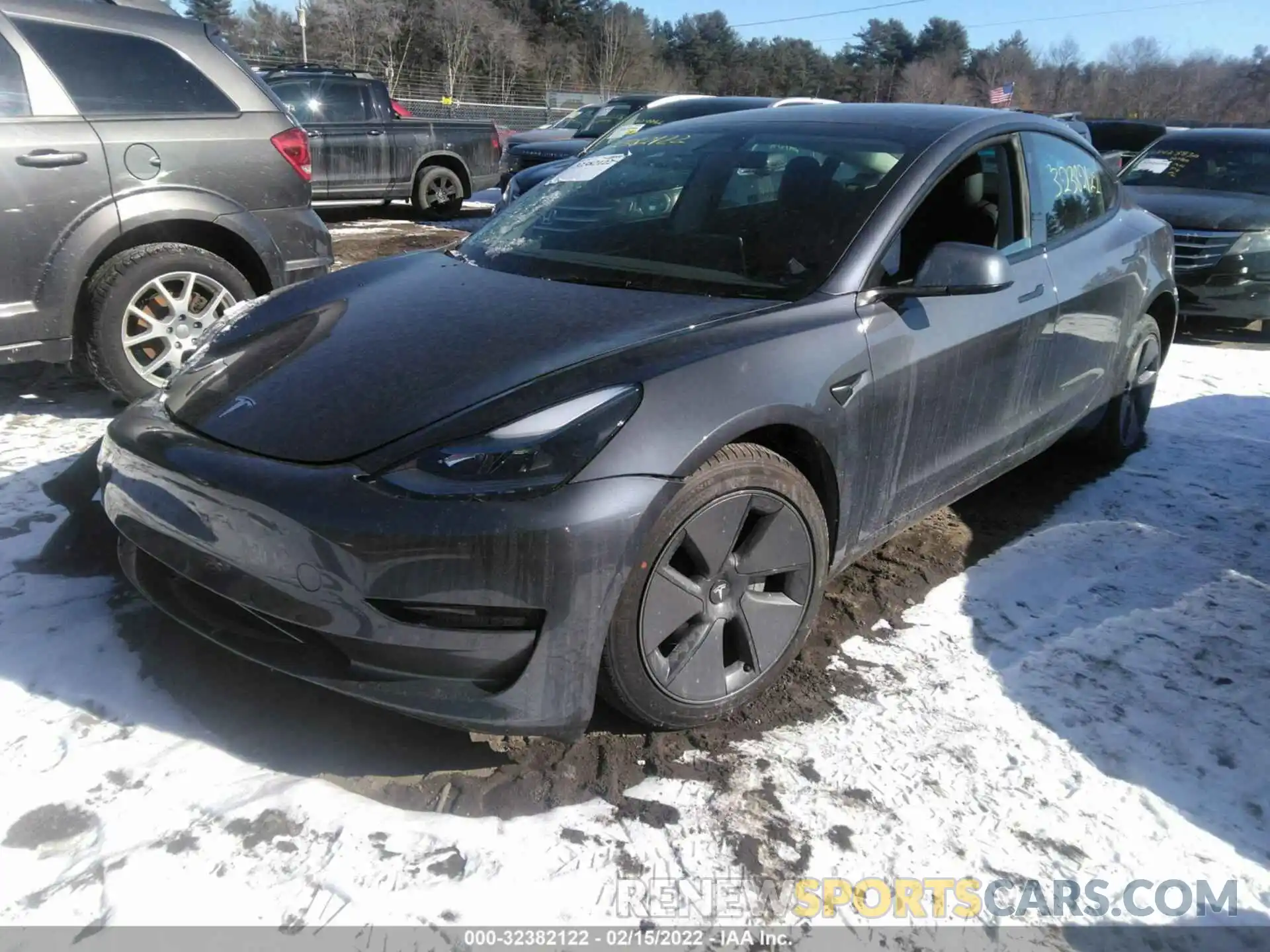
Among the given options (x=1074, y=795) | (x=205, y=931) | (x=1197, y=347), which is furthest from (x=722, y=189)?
(x=1197, y=347)

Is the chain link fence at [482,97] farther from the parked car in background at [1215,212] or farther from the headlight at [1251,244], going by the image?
the headlight at [1251,244]

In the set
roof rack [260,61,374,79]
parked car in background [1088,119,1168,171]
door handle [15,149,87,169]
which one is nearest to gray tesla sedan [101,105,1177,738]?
door handle [15,149,87,169]

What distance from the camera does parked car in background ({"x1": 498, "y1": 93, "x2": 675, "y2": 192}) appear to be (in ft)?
36.5

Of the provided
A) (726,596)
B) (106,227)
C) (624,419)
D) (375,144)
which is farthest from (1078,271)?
(375,144)

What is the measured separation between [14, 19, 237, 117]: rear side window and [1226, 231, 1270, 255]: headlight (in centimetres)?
704

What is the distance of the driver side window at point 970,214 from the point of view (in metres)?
2.94

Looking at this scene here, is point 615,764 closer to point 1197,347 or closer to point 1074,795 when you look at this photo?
point 1074,795

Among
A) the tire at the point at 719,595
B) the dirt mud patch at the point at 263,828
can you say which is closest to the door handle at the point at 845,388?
the tire at the point at 719,595

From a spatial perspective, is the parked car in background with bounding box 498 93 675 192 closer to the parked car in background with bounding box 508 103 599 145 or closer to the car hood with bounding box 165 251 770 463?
the parked car in background with bounding box 508 103 599 145

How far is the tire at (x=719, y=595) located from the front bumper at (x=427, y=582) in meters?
0.10

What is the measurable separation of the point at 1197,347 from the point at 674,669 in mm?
6443

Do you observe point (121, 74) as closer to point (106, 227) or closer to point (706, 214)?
point (106, 227)

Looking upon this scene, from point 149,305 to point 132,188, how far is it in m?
0.51

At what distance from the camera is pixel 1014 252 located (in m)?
3.33
